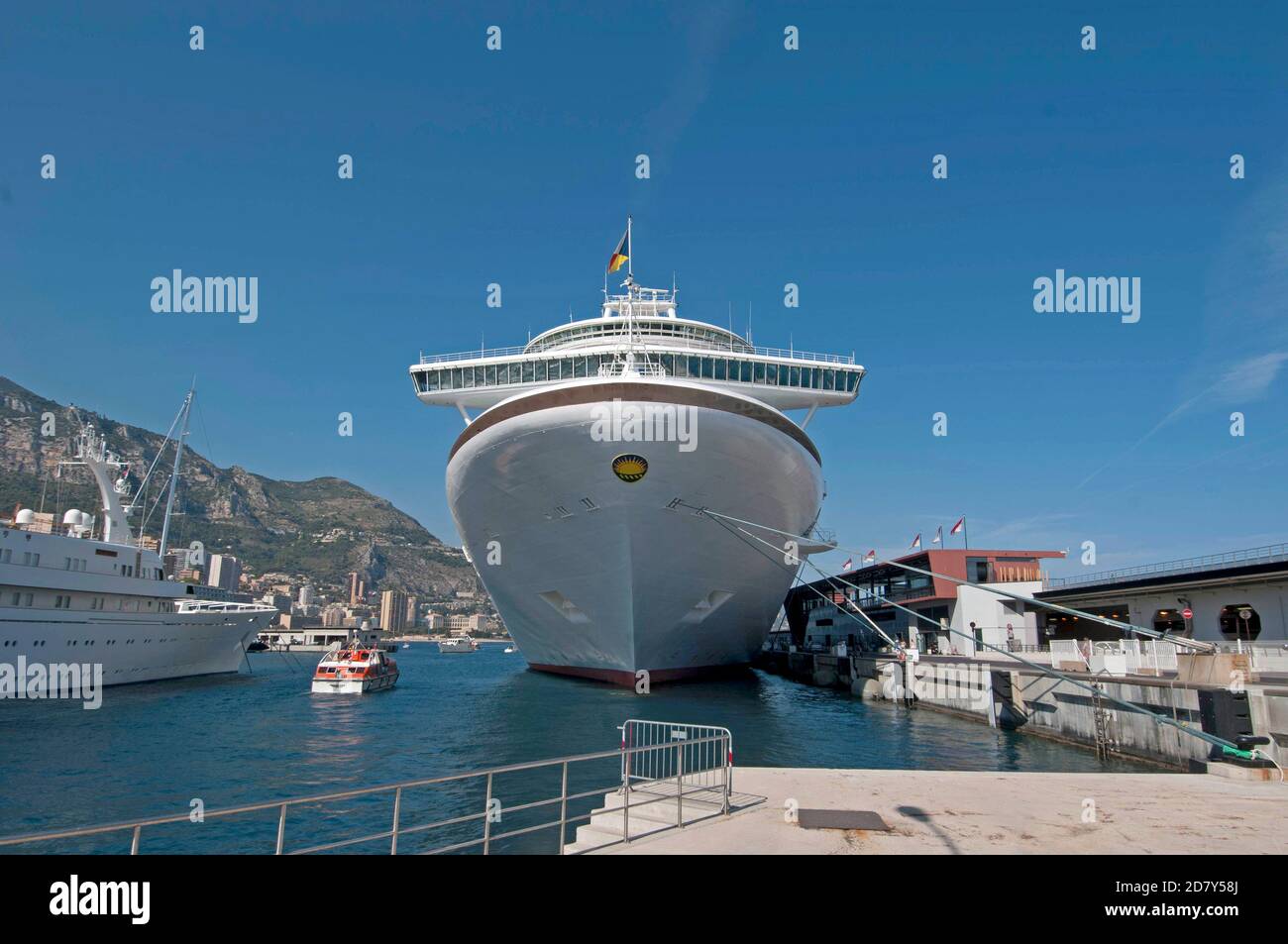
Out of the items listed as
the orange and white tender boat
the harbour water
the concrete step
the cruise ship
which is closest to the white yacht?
the harbour water

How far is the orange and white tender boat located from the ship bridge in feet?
61.7

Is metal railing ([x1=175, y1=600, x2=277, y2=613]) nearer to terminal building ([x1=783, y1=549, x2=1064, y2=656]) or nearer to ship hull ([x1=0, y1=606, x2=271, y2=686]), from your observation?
ship hull ([x1=0, y1=606, x2=271, y2=686])

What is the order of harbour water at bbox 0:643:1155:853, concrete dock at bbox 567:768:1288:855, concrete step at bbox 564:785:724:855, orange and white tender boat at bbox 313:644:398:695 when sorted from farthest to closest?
orange and white tender boat at bbox 313:644:398:695, harbour water at bbox 0:643:1155:853, concrete step at bbox 564:785:724:855, concrete dock at bbox 567:768:1288:855

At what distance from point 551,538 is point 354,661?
74.8 ft

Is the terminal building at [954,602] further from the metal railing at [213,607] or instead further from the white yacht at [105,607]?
the metal railing at [213,607]

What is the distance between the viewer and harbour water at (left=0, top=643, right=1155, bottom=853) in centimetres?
1410

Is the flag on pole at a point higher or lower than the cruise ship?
higher

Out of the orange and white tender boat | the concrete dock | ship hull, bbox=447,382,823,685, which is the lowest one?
the orange and white tender boat

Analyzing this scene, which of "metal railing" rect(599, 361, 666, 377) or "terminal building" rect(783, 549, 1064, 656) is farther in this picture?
"terminal building" rect(783, 549, 1064, 656)

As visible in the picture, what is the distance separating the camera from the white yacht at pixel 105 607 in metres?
34.1

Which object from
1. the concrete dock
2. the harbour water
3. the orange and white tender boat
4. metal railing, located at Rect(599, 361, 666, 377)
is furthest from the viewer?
the orange and white tender boat

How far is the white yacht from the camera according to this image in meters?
34.1
